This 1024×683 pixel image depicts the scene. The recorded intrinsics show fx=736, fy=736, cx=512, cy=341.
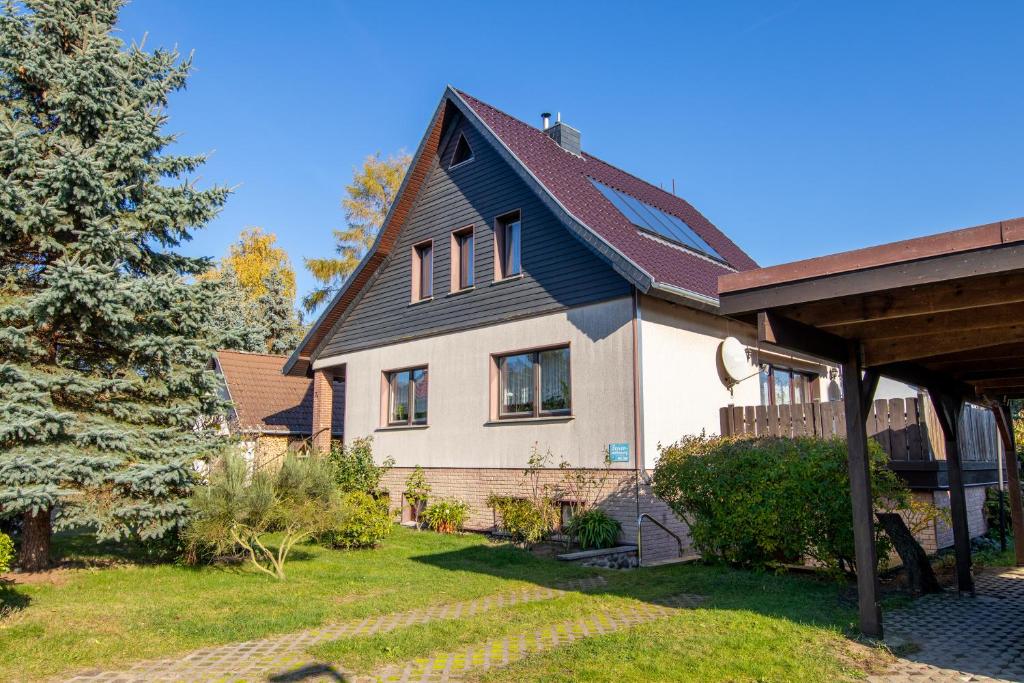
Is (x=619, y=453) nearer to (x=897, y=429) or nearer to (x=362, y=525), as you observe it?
(x=897, y=429)

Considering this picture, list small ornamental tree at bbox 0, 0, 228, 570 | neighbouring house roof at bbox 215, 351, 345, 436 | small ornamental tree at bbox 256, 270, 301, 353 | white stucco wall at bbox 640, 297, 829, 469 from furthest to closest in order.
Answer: small ornamental tree at bbox 256, 270, 301, 353
neighbouring house roof at bbox 215, 351, 345, 436
white stucco wall at bbox 640, 297, 829, 469
small ornamental tree at bbox 0, 0, 228, 570

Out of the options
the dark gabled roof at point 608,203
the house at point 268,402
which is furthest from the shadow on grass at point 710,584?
the house at point 268,402

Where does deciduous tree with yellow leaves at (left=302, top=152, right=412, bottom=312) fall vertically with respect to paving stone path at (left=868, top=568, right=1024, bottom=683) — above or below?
above

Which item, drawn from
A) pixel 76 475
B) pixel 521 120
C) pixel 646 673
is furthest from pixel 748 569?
pixel 521 120

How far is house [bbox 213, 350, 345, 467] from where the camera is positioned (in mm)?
23188

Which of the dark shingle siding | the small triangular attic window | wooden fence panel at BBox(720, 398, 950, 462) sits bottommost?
wooden fence panel at BBox(720, 398, 950, 462)

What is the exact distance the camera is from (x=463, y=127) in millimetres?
17047

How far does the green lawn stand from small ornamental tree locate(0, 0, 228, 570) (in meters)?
1.32

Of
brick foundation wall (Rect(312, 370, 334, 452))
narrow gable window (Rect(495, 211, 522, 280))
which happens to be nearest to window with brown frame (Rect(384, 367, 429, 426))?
brick foundation wall (Rect(312, 370, 334, 452))

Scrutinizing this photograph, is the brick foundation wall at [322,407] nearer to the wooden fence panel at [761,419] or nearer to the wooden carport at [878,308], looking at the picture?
the wooden fence panel at [761,419]

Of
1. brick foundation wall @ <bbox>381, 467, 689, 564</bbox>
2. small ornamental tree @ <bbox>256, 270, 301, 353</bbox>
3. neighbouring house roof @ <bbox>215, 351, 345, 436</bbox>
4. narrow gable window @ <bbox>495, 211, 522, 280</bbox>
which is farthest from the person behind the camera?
small ornamental tree @ <bbox>256, 270, 301, 353</bbox>

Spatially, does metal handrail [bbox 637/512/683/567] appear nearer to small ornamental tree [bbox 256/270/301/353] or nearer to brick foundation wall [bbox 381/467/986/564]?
brick foundation wall [bbox 381/467/986/564]

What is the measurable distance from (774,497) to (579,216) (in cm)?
638

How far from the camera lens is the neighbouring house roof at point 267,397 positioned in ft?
77.7
